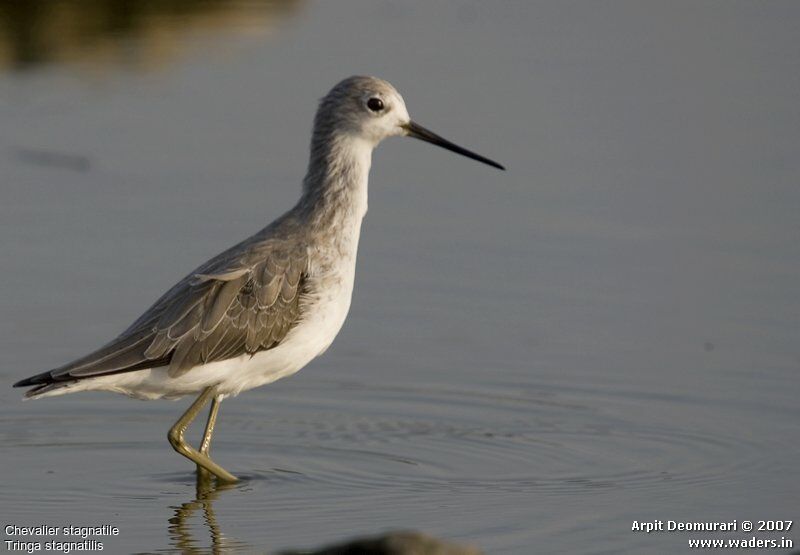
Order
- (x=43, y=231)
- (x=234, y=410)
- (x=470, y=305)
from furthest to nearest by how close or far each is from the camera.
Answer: (x=43, y=231)
(x=470, y=305)
(x=234, y=410)

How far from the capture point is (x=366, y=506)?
997 cm

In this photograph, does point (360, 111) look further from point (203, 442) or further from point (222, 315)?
point (203, 442)

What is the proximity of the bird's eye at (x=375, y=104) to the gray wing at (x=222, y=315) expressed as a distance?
1131mm

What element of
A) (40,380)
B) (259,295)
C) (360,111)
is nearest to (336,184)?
(360,111)

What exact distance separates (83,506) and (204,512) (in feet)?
2.30

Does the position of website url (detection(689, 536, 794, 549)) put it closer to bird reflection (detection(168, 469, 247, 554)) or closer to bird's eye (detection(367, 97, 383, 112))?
bird reflection (detection(168, 469, 247, 554))

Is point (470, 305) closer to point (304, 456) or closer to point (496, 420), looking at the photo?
point (496, 420)

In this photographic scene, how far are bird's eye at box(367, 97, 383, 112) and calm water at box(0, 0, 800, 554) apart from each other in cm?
212

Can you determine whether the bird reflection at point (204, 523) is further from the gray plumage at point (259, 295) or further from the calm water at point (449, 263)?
the gray plumage at point (259, 295)

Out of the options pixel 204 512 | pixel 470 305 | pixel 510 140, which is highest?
pixel 510 140

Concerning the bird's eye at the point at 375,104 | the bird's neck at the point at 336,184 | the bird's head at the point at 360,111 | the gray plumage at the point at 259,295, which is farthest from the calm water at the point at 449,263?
the bird's eye at the point at 375,104

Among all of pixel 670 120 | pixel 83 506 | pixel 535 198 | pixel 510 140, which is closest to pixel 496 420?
pixel 83 506

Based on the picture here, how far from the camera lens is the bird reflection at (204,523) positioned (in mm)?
9398

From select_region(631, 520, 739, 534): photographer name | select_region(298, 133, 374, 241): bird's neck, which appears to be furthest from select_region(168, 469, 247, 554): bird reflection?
select_region(631, 520, 739, 534): photographer name
